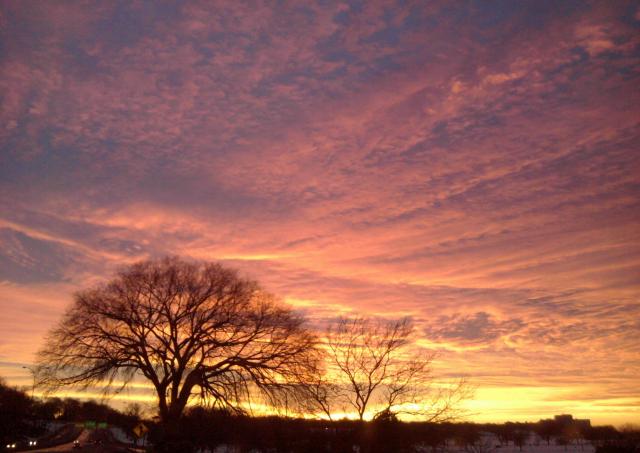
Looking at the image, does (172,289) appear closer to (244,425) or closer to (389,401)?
(244,425)

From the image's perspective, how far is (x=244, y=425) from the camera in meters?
39.2

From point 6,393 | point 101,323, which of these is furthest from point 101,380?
point 6,393

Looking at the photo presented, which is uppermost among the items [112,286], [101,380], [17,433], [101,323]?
[112,286]

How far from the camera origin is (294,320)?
35.6 m

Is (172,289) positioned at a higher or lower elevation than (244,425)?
higher

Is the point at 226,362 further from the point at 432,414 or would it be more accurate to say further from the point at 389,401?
the point at 432,414

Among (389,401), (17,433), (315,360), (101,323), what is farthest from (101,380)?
(17,433)

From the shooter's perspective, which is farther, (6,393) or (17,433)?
(6,393)

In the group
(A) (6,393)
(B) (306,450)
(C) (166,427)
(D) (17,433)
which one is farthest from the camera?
(A) (6,393)

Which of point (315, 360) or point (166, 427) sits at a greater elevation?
point (315, 360)

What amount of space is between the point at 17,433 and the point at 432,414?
54117 millimetres

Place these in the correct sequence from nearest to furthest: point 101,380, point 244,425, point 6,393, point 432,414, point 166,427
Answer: point 432,414 → point 166,427 → point 101,380 → point 244,425 → point 6,393

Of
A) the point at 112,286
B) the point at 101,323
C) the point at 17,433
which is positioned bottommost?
the point at 17,433

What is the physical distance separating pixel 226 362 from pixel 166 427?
5225 millimetres
